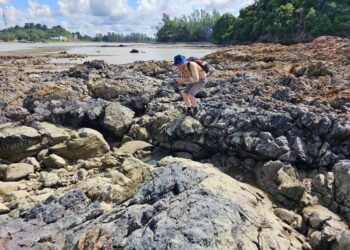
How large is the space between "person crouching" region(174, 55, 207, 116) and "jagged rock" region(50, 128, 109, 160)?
302 cm

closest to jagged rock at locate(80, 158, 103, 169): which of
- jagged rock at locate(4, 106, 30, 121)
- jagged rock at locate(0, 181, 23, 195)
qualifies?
jagged rock at locate(0, 181, 23, 195)

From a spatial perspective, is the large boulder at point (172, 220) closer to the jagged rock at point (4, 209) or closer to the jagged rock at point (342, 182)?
the jagged rock at point (4, 209)

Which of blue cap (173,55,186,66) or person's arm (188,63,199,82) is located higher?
blue cap (173,55,186,66)

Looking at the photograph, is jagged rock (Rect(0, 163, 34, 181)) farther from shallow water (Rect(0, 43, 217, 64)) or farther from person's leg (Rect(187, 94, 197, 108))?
shallow water (Rect(0, 43, 217, 64))

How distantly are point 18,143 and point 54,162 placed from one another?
4.66 feet

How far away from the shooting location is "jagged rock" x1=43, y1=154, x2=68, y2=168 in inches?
423

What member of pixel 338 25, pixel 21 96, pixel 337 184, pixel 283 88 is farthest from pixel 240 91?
pixel 338 25

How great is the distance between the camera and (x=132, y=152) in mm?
11453

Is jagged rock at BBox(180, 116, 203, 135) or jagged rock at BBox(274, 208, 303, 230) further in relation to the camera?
jagged rock at BBox(180, 116, 203, 135)

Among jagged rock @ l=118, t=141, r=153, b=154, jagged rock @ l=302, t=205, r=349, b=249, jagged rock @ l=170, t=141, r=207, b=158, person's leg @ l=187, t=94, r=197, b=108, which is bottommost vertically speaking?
jagged rock @ l=118, t=141, r=153, b=154

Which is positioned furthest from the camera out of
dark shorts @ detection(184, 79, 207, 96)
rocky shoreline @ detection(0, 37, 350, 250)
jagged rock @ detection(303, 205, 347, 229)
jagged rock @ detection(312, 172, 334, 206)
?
dark shorts @ detection(184, 79, 207, 96)

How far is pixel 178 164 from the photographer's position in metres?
8.12

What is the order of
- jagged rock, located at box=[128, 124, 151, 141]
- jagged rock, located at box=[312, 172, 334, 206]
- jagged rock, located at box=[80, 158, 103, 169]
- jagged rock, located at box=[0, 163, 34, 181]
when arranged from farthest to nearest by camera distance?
jagged rock, located at box=[128, 124, 151, 141], jagged rock, located at box=[80, 158, 103, 169], jagged rock, located at box=[0, 163, 34, 181], jagged rock, located at box=[312, 172, 334, 206]

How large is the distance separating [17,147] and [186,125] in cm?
523
